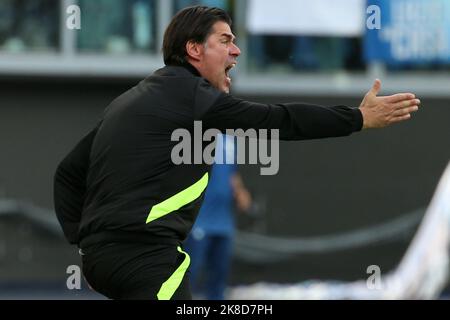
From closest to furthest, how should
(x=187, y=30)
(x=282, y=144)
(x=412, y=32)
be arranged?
1. (x=187, y=30)
2. (x=412, y=32)
3. (x=282, y=144)

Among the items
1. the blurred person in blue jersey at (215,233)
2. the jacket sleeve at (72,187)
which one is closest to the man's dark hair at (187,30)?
the jacket sleeve at (72,187)

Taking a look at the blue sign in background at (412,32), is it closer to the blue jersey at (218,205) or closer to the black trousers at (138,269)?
the blue jersey at (218,205)

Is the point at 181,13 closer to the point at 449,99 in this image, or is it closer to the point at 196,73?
the point at 196,73

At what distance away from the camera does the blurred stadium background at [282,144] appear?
12297mm

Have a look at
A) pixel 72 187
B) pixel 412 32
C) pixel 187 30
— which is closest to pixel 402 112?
pixel 187 30

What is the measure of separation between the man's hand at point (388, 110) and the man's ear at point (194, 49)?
744 millimetres

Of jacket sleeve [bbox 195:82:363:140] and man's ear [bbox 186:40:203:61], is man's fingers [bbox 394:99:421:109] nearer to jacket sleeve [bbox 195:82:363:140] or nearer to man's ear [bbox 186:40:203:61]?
jacket sleeve [bbox 195:82:363:140]

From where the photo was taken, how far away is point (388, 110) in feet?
15.9

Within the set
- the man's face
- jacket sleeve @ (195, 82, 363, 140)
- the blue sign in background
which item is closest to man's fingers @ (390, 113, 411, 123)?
jacket sleeve @ (195, 82, 363, 140)

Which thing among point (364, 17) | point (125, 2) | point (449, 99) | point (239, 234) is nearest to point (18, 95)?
point (125, 2)

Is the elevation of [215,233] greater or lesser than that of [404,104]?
lesser

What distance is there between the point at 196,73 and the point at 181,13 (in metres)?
0.27

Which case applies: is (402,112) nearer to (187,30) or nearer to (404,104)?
(404,104)

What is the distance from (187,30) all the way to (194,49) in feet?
0.29
